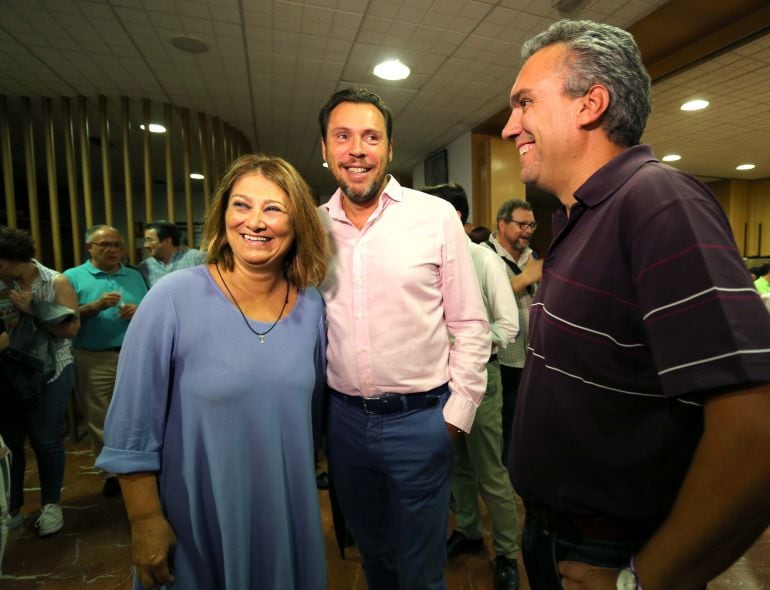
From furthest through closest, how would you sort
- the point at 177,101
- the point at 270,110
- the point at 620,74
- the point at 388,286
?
the point at 270,110 < the point at 177,101 < the point at 388,286 < the point at 620,74

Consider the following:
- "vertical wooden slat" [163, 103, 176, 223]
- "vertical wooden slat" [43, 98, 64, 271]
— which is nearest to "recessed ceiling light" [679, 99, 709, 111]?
"vertical wooden slat" [163, 103, 176, 223]

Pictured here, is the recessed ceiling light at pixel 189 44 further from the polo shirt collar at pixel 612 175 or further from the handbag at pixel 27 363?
the polo shirt collar at pixel 612 175

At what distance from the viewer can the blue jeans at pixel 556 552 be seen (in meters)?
0.77

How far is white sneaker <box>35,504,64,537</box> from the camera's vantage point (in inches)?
92.7

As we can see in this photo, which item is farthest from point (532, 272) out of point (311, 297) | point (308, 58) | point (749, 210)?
point (749, 210)

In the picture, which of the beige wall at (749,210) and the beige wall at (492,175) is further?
the beige wall at (749,210)

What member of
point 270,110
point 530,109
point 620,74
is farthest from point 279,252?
point 270,110

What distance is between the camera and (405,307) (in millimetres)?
1371

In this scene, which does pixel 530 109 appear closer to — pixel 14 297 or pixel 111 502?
pixel 14 297

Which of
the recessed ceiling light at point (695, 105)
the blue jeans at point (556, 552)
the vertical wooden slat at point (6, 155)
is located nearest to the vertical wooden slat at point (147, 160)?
the vertical wooden slat at point (6, 155)

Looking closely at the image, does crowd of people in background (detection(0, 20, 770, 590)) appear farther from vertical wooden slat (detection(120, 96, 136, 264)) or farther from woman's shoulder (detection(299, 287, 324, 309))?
vertical wooden slat (detection(120, 96, 136, 264))

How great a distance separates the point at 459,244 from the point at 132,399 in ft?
3.62

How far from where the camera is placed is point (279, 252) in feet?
4.13

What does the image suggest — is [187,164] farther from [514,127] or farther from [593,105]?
[593,105]
